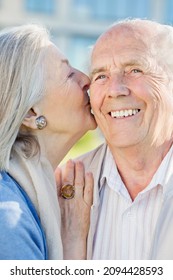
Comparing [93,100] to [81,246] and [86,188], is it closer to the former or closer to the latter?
[86,188]

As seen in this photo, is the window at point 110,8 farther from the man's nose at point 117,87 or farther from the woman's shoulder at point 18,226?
the woman's shoulder at point 18,226

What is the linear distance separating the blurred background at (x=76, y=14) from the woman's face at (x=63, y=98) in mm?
17525

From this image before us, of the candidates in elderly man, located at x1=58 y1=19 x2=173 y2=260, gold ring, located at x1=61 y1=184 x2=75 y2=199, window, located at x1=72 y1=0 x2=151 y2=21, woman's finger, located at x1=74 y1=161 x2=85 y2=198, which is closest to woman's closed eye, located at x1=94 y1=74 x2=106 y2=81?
elderly man, located at x1=58 y1=19 x2=173 y2=260

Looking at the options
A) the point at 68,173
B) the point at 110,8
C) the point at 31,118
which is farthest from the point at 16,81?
the point at 110,8

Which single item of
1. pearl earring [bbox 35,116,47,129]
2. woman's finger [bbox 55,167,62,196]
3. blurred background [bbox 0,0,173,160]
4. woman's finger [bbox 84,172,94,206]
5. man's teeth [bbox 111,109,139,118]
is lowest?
woman's finger [bbox 84,172,94,206]

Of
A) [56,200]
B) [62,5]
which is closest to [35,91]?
[56,200]

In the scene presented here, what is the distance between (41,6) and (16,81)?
19.0 metres

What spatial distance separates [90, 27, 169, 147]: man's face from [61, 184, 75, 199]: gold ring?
0.29 meters

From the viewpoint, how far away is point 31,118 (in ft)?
9.93

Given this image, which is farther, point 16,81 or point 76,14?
point 76,14

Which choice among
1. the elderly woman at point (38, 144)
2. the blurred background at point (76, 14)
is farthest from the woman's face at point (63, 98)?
the blurred background at point (76, 14)

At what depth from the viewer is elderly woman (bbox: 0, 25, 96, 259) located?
8.87 feet

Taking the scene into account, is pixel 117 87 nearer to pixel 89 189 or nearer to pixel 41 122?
pixel 41 122

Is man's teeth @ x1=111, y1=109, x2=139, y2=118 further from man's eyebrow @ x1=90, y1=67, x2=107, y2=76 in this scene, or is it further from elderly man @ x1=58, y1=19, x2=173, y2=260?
man's eyebrow @ x1=90, y1=67, x2=107, y2=76
